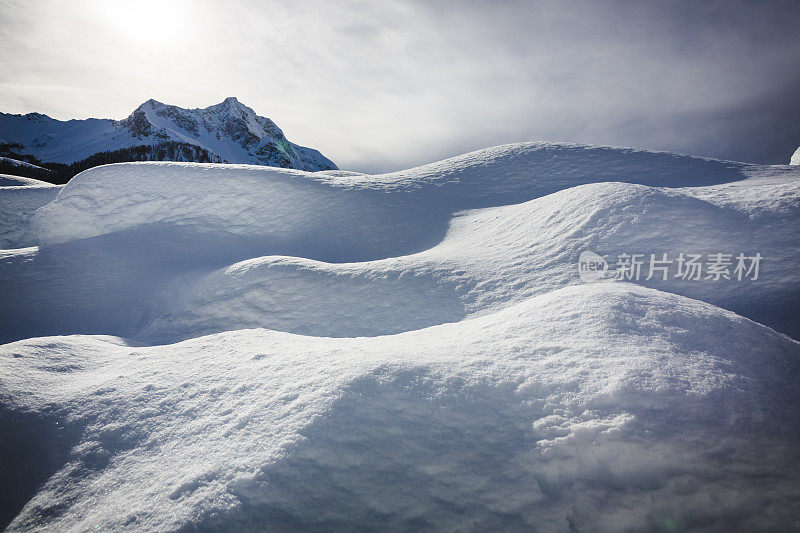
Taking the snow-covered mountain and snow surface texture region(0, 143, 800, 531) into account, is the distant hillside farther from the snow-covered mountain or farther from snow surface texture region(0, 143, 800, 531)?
snow surface texture region(0, 143, 800, 531)

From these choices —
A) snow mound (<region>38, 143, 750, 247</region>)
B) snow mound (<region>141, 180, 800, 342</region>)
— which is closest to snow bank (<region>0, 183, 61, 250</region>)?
snow mound (<region>38, 143, 750, 247</region>)

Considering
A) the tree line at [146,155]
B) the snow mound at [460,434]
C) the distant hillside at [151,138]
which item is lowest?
the snow mound at [460,434]

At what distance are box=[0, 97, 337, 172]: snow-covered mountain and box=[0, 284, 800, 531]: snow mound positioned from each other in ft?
400

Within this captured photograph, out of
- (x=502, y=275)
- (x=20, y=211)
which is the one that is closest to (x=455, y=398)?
(x=502, y=275)

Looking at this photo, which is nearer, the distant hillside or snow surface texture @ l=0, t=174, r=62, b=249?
snow surface texture @ l=0, t=174, r=62, b=249

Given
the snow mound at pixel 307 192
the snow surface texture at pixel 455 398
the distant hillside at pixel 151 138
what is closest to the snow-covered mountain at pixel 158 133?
the distant hillside at pixel 151 138

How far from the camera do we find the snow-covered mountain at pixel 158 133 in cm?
11256

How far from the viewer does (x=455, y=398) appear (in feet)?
8.46

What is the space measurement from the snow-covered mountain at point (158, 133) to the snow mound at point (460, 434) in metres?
122

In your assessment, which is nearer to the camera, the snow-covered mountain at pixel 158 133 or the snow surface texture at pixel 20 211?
the snow surface texture at pixel 20 211

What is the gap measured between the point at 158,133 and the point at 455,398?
14815 centimetres

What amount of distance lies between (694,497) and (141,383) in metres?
4.57

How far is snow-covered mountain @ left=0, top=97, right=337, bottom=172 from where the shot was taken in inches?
4432

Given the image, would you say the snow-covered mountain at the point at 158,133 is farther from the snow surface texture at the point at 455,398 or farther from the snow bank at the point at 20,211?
the snow surface texture at the point at 455,398
